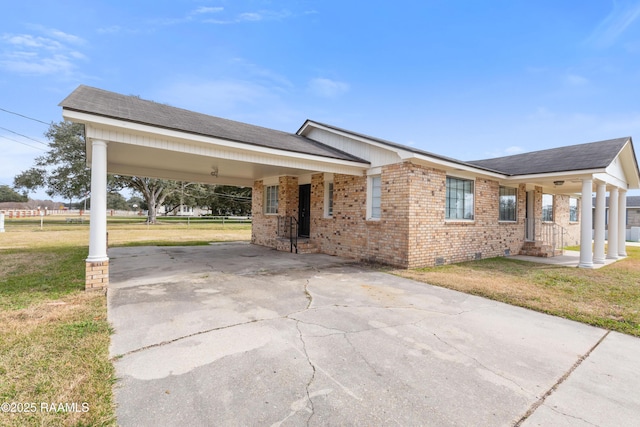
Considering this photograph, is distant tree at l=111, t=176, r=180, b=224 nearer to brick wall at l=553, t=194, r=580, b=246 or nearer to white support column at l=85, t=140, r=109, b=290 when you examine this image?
white support column at l=85, t=140, r=109, b=290

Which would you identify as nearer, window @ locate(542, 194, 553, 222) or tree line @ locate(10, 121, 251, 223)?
window @ locate(542, 194, 553, 222)

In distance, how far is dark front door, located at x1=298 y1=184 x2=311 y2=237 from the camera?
39.3 feet

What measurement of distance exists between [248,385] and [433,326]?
2.60 m

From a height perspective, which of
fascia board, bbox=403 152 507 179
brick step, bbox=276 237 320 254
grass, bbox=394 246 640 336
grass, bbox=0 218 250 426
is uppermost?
fascia board, bbox=403 152 507 179

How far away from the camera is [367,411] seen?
7.15ft

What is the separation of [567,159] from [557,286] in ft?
19.6

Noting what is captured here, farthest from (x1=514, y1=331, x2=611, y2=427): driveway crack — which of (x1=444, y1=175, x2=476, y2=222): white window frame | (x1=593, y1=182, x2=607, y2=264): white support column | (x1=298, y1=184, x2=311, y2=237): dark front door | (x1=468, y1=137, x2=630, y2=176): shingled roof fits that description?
(x1=298, y1=184, x2=311, y2=237): dark front door

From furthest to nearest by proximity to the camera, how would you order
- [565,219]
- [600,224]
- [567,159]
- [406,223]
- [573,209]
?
[573,209]
[565,219]
[567,159]
[600,224]
[406,223]

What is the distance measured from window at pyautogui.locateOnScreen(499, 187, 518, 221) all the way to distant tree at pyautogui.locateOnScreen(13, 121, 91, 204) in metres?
37.5

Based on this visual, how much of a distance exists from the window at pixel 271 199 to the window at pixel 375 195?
5.01m

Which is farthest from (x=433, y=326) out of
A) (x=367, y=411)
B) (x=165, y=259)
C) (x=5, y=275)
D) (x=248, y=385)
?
(x=5, y=275)

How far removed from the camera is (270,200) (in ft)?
43.2

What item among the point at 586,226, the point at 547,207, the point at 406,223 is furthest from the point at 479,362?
the point at 547,207

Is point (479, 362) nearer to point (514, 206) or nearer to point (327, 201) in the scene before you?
point (327, 201)
